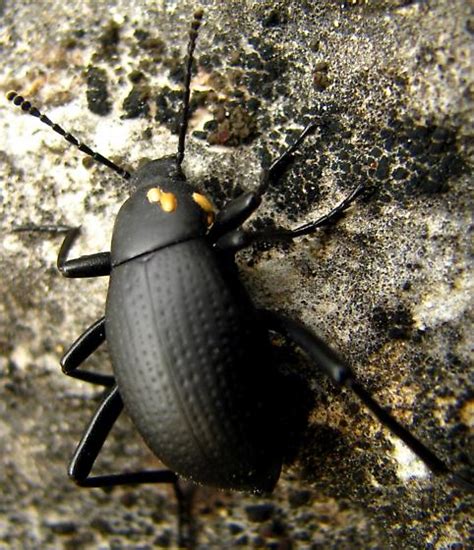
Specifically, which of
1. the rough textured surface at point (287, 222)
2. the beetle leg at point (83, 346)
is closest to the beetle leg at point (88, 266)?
the beetle leg at point (83, 346)

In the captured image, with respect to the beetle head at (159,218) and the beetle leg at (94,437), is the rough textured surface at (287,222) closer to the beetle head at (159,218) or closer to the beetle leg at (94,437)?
the beetle head at (159,218)

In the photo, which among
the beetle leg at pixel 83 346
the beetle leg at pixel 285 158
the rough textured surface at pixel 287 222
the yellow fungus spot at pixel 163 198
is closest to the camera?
the yellow fungus spot at pixel 163 198

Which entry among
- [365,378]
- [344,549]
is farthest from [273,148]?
[344,549]

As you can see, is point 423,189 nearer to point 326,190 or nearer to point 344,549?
point 326,190

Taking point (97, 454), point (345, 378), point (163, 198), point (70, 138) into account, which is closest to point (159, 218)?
point (163, 198)

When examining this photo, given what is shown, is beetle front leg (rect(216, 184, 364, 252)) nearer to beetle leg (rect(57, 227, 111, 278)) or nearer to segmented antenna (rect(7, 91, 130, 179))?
beetle leg (rect(57, 227, 111, 278))

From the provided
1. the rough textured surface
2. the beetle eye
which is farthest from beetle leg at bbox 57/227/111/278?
the beetle eye
